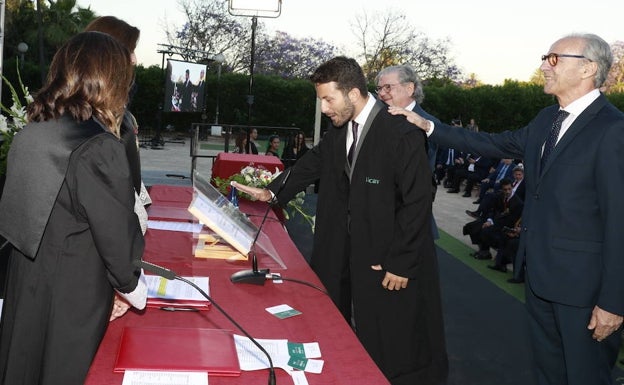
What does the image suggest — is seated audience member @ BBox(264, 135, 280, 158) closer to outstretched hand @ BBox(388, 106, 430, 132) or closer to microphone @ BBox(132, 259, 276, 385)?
outstretched hand @ BBox(388, 106, 430, 132)

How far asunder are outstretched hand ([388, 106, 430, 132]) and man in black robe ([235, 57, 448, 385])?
6 cm

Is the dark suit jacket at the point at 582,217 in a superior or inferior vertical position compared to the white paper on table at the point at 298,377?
superior

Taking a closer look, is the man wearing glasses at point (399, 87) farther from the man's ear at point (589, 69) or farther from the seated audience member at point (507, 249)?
the seated audience member at point (507, 249)

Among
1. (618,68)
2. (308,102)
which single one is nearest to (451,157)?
(308,102)

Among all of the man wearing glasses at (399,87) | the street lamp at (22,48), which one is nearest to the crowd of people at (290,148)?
the man wearing glasses at (399,87)

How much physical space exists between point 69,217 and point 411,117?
1973mm

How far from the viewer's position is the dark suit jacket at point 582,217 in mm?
2670

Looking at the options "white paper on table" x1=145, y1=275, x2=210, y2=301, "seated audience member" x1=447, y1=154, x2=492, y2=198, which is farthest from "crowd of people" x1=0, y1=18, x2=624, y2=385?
"seated audience member" x1=447, y1=154, x2=492, y2=198

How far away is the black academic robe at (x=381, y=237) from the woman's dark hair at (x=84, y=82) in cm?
162

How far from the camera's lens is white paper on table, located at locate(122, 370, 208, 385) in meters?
1.83

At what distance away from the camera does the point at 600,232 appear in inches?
109

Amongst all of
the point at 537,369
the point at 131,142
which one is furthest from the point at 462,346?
the point at 131,142

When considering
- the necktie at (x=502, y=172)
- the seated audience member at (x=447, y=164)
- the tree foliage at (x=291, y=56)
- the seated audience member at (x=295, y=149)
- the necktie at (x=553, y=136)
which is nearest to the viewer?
the necktie at (x=553, y=136)

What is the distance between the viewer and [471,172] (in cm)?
1482
